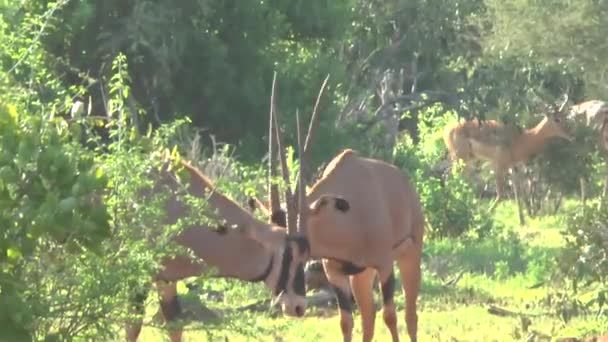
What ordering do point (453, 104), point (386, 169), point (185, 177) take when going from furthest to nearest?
point (453, 104) → point (386, 169) → point (185, 177)

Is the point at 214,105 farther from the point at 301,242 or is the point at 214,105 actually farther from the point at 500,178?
the point at 500,178

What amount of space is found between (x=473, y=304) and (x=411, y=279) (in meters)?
2.26

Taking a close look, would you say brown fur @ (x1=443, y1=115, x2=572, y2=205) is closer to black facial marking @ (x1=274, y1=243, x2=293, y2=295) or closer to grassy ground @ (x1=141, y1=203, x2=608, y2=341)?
grassy ground @ (x1=141, y1=203, x2=608, y2=341)

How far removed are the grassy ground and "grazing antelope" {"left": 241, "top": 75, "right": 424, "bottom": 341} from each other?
465 millimetres

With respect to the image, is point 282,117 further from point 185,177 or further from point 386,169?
point 185,177

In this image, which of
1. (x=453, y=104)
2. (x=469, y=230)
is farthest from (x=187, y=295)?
(x=453, y=104)

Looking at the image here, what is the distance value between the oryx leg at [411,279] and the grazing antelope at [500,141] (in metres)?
12.9

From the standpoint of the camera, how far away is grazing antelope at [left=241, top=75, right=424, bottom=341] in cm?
1027

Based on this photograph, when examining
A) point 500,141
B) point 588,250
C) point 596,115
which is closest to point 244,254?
point 588,250

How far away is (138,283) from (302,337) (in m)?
5.11

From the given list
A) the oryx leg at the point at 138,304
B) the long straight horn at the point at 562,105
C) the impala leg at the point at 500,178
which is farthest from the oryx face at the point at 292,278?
the long straight horn at the point at 562,105

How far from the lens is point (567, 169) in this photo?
24.3 metres

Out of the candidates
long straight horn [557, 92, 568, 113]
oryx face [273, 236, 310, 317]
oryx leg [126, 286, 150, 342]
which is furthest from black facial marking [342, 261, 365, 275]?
long straight horn [557, 92, 568, 113]

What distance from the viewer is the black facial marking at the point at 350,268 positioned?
1072cm
